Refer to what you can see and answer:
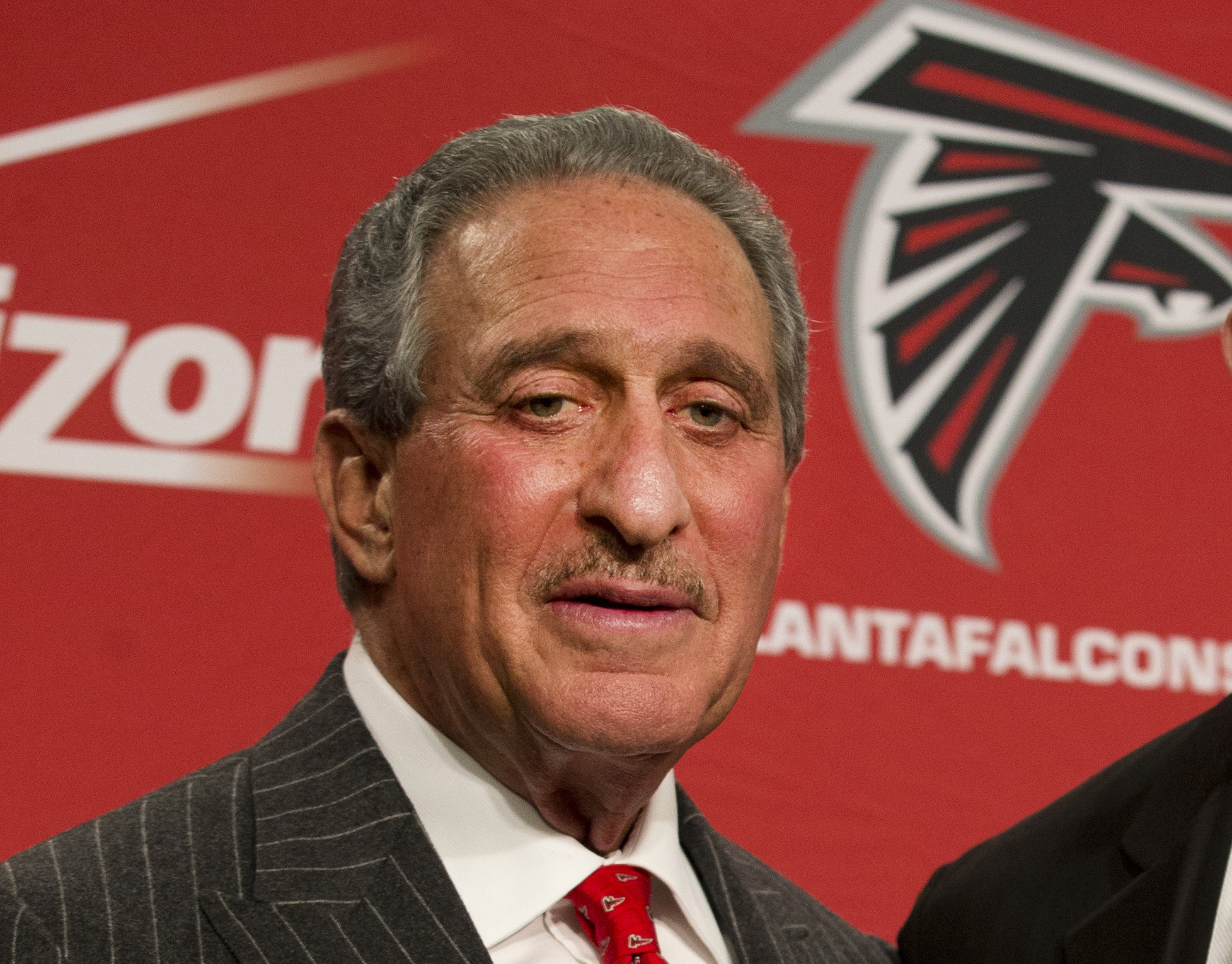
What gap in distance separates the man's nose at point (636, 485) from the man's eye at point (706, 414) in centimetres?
9

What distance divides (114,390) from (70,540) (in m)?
0.30

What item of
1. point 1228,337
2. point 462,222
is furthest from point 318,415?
point 1228,337

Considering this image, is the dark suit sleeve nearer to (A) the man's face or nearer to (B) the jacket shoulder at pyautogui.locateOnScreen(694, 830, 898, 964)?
(A) the man's face

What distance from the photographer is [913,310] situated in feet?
10.4

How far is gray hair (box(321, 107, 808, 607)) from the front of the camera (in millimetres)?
1849

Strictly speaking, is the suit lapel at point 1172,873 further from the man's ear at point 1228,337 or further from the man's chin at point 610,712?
the man's chin at point 610,712

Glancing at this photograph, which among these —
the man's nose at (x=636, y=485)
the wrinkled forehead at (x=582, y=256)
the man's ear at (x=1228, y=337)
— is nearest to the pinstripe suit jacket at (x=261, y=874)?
the man's nose at (x=636, y=485)

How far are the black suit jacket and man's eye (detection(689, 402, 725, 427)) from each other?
92cm

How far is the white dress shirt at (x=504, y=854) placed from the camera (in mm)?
1749

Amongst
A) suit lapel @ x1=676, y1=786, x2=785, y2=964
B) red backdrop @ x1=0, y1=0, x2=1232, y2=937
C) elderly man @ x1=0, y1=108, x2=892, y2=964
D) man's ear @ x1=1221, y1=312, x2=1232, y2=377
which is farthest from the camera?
red backdrop @ x1=0, y1=0, x2=1232, y2=937

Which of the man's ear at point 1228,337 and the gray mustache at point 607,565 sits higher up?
the man's ear at point 1228,337

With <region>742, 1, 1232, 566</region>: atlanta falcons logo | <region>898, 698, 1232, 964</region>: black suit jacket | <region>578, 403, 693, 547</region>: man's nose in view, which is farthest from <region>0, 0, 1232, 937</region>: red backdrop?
<region>578, 403, 693, 547</region>: man's nose


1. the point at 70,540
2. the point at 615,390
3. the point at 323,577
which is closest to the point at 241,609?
the point at 323,577

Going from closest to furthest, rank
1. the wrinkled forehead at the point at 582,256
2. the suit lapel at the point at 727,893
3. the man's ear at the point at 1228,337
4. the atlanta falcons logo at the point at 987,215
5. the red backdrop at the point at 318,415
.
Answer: the wrinkled forehead at the point at 582,256 < the suit lapel at the point at 727,893 < the man's ear at the point at 1228,337 < the red backdrop at the point at 318,415 < the atlanta falcons logo at the point at 987,215
